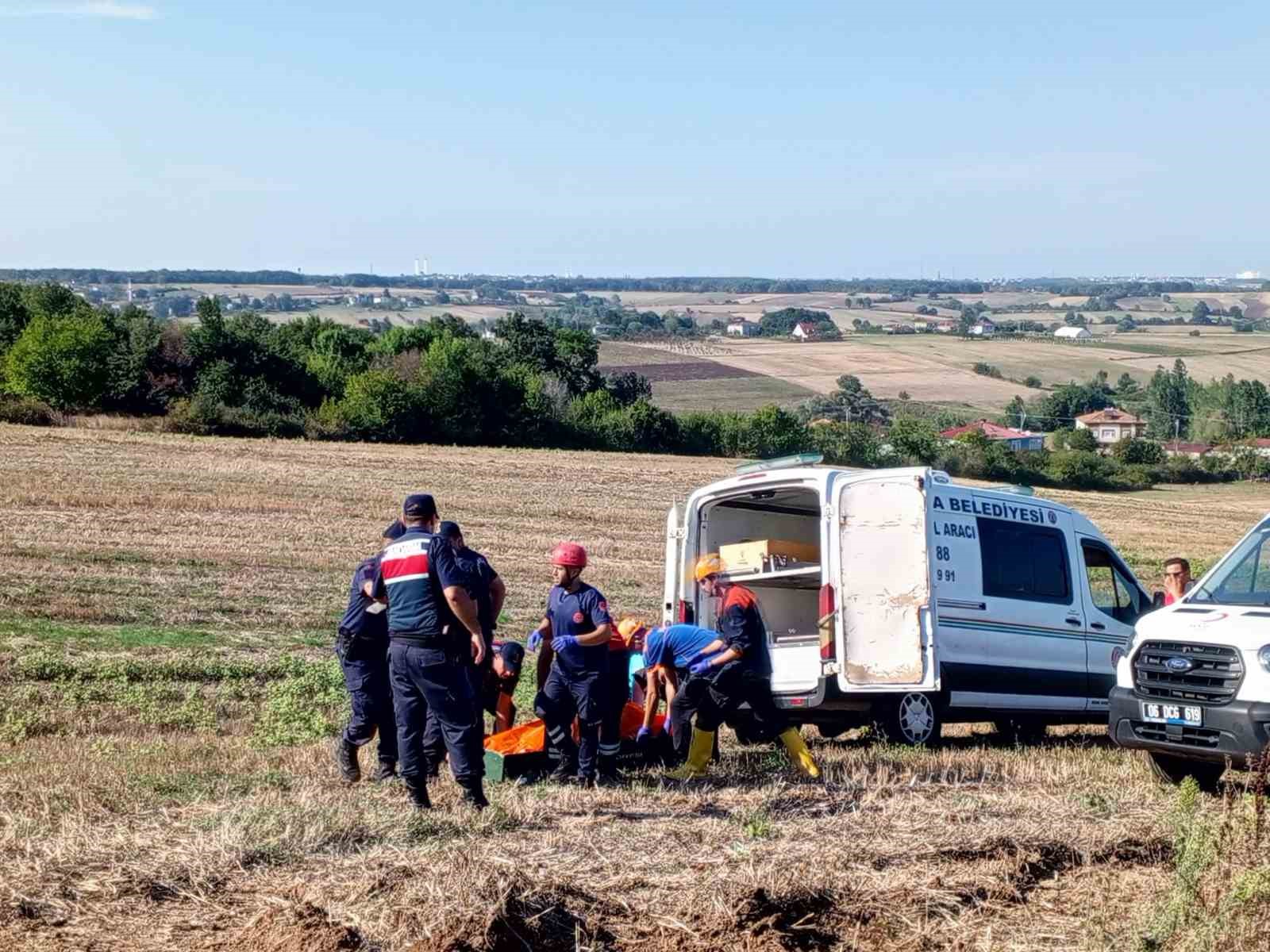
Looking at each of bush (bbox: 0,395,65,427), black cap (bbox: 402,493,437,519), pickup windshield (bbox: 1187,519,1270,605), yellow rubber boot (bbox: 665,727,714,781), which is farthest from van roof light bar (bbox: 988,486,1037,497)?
bush (bbox: 0,395,65,427)

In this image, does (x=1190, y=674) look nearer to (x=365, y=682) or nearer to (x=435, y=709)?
(x=435, y=709)

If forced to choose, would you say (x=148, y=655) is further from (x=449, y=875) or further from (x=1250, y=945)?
(x=1250, y=945)

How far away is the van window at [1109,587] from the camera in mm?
12961

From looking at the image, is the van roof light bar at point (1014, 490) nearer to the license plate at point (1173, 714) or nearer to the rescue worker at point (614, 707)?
the license plate at point (1173, 714)

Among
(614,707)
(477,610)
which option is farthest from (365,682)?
(614,707)

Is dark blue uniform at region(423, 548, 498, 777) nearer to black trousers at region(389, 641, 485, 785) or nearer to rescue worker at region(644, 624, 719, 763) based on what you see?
black trousers at region(389, 641, 485, 785)

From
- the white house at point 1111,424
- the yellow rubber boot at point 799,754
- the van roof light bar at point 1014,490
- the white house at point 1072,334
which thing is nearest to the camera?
the yellow rubber boot at point 799,754

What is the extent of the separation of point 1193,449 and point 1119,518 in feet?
110

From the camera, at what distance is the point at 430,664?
807 centimetres

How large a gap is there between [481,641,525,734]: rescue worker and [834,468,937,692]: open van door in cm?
241

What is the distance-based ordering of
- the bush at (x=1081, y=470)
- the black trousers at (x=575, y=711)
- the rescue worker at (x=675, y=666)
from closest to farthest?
the black trousers at (x=575, y=711), the rescue worker at (x=675, y=666), the bush at (x=1081, y=470)

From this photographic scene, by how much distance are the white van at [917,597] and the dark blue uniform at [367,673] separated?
126 inches

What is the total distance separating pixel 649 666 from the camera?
34.1 ft

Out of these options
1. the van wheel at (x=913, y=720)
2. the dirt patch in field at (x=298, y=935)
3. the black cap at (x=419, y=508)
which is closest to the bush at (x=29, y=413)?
the van wheel at (x=913, y=720)
